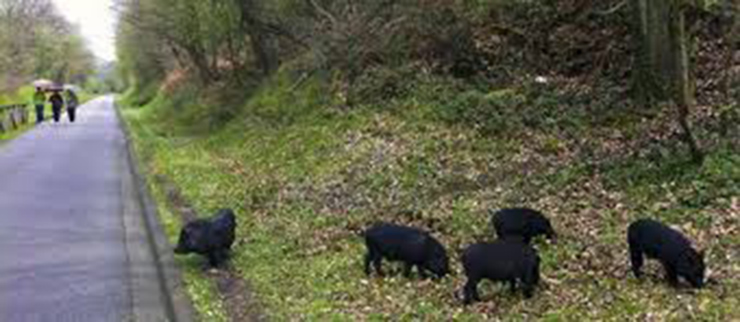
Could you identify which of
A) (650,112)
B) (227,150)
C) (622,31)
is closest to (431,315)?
(650,112)

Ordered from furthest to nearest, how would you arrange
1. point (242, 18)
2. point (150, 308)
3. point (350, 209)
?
point (242, 18), point (350, 209), point (150, 308)

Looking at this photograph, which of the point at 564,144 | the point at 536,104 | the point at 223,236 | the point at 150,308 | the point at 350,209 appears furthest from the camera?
the point at 536,104

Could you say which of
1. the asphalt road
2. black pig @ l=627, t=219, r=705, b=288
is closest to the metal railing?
the asphalt road

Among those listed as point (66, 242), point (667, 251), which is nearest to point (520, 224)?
point (667, 251)

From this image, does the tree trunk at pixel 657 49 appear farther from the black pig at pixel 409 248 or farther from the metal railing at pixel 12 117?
the metal railing at pixel 12 117

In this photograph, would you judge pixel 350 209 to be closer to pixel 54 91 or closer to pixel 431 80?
pixel 431 80

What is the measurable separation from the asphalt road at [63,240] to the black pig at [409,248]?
2.87 m

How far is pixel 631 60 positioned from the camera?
19562mm

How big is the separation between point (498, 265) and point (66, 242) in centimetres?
756

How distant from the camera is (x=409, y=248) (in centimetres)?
1088

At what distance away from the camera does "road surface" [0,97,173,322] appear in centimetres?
1091

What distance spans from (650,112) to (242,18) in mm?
17171

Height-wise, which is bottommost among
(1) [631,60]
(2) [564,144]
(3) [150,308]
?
(3) [150,308]

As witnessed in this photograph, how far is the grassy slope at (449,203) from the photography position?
32.5 ft
